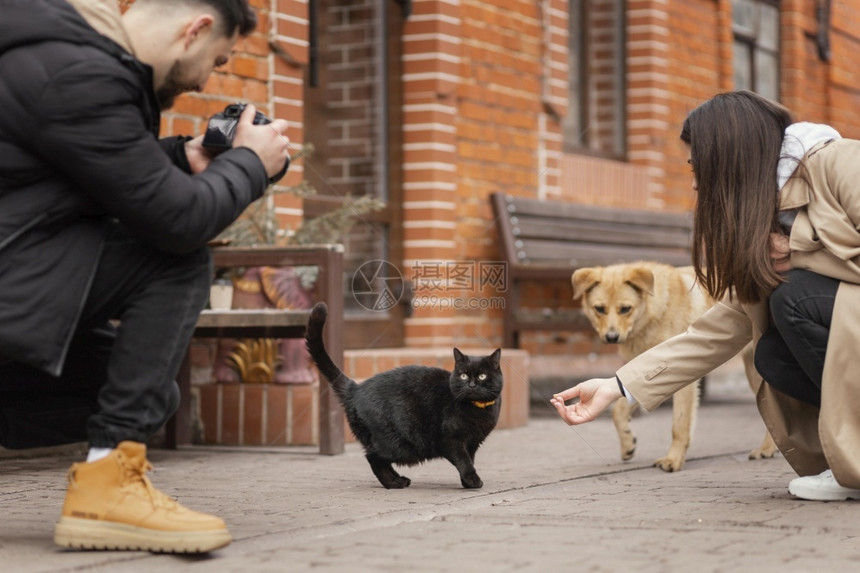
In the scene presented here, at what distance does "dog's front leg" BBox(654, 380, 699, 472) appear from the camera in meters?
5.78

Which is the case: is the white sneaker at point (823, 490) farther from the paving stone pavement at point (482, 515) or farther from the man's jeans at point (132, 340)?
the man's jeans at point (132, 340)

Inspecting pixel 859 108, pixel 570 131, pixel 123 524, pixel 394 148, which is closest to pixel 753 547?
pixel 123 524

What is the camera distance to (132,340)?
3.52 metres

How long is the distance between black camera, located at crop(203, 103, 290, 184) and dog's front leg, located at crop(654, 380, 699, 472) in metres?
2.65

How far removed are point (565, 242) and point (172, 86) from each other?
6.47m

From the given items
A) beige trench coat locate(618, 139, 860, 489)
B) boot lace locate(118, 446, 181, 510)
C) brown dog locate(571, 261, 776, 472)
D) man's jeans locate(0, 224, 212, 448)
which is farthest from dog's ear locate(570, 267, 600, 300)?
boot lace locate(118, 446, 181, 510)

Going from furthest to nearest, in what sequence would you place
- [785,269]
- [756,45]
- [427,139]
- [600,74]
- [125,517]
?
1. [756,45]
2. [600,74]
3. [427,139]
4. [785,269]
5. [125,517]

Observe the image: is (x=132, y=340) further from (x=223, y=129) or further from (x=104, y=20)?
(x=104, y=20)

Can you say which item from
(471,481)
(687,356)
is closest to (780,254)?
(687,356)

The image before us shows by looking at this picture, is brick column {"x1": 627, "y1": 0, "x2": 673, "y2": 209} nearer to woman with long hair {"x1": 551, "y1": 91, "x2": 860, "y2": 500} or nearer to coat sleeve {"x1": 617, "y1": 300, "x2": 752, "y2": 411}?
coat sleeve {"x1": 617, "y1": 300, "x2": 752, "y2": 411}

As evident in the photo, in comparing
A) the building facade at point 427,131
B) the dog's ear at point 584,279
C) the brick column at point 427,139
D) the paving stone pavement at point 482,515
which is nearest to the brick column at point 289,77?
the building facade at point 427,131

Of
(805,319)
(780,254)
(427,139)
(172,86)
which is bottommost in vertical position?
(805,319)

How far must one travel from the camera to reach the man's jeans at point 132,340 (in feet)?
11.5

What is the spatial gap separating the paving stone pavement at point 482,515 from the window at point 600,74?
5618 millimetres
